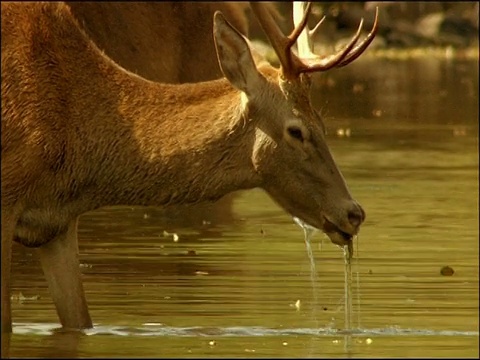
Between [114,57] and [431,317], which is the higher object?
[114,57]

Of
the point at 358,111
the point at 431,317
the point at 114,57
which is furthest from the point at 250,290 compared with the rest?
the point at 358,111

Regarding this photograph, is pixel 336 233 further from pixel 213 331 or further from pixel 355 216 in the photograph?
pixel 213 331

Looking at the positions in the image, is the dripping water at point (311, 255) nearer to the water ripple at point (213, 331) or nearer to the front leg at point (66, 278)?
the water ripple at point (213, 331)

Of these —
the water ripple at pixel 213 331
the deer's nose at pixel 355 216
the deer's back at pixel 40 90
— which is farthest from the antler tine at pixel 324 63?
the water ripple at pixel 213 331

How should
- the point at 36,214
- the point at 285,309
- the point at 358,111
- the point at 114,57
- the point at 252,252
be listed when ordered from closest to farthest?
the point at 36,214
the point at 285,309
the point at 252,252
the point at 114,57
the point at 358,111

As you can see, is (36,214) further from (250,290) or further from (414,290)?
(414,290)

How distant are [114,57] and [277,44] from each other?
672cm

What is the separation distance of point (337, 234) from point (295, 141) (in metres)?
0.55

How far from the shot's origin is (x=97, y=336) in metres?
10.9

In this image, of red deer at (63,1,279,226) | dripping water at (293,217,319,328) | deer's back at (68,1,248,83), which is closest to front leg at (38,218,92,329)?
dripping water at (293,217,319,328)

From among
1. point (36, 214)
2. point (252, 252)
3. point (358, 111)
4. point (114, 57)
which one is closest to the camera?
point (36, 214)

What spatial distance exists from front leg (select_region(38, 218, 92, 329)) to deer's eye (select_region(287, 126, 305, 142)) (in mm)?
1303

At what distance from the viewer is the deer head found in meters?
10.9

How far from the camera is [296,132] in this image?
1098 centimetres
